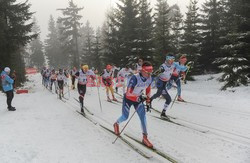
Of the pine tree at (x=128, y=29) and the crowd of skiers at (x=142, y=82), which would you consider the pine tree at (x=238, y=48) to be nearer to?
the crowd of skiers at (x=142, y=82)

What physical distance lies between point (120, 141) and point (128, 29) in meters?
22.4

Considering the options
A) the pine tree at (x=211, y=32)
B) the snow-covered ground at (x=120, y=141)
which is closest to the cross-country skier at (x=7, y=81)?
the snow-covered ground at (x=120, y=141)

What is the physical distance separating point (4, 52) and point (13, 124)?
17157 mm

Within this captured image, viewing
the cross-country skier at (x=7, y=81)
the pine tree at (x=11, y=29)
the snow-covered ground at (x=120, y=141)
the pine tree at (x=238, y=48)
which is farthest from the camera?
the pine tree at (x=11, y=29)

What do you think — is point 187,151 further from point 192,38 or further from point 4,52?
point 4,52

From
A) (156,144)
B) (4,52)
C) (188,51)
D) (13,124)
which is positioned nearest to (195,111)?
(156,144)

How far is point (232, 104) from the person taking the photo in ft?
39.4

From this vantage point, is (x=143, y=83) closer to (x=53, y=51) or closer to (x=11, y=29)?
(x=11, y=29)

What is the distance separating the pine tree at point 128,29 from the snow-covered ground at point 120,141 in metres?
16.4

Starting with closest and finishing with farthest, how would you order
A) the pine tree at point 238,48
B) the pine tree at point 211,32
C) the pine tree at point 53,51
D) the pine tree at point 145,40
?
the pine tree at point 238,48 < the pine tree at point 145,40 < the pine tree at point 211,32 < the pine tree at point 53,51

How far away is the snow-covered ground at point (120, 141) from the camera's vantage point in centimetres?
627

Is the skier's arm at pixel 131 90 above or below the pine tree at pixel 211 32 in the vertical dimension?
below

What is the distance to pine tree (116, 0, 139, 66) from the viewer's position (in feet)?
90.2

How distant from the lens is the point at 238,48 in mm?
17141
